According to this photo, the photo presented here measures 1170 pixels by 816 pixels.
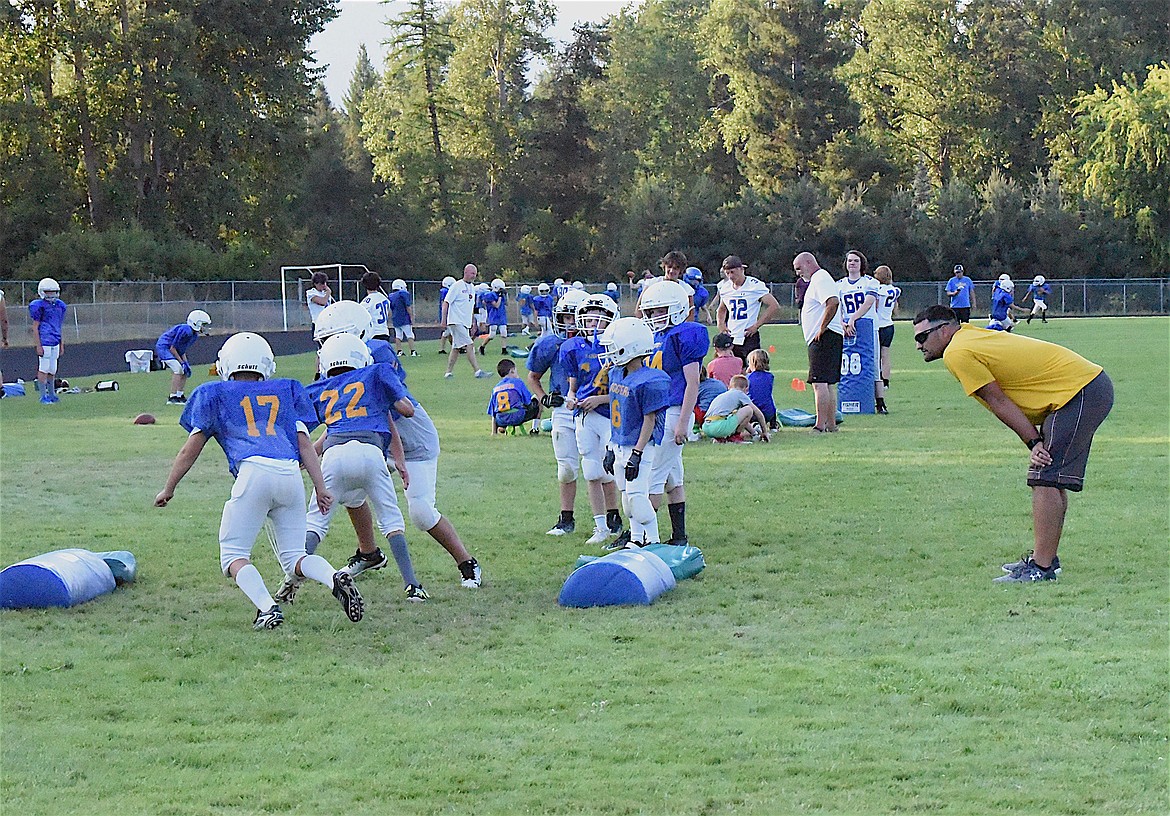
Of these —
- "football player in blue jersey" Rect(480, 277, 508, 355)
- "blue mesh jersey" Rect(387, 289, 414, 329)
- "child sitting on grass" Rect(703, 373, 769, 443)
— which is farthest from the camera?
"football player in blue jersey" Rect(480, 277, 508, 355)

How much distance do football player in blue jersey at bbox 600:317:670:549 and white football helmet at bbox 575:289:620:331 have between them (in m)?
0.46

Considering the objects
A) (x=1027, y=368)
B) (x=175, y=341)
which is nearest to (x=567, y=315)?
(x=1027, y=368)

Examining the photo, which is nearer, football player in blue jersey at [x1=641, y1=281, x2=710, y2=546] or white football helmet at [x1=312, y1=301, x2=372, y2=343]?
white football helmet at [x1=312, y1=301, x2=372, y2=343]

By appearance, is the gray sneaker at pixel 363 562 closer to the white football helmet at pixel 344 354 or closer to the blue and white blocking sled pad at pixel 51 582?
the white football helmet at pixel 344 354

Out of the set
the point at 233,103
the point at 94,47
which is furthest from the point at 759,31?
the point at 94,47

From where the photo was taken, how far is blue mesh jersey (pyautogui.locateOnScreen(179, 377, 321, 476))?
7.56 metres

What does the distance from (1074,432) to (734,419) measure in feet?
24.7

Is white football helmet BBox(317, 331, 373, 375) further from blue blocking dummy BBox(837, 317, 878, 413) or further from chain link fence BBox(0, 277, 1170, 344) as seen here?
chain link fence BBox(0, 277, 1170, 344)

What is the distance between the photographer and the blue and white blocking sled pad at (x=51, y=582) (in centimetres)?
823

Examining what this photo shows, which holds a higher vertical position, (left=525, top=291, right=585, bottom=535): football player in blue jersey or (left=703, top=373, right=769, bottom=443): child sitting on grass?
(left=525, top=291, right=585, bottom=535): football player in blue jersey

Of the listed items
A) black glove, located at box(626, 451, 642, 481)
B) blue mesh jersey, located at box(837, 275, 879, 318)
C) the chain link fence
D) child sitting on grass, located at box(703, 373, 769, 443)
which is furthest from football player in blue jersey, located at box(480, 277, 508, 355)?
black glove, located at box(626, 451, 642, 481)

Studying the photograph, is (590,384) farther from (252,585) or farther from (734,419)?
(734,419)

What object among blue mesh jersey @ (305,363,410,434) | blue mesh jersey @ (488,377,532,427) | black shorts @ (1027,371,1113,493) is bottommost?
blue mesh jersey @ (488,377,532,427)

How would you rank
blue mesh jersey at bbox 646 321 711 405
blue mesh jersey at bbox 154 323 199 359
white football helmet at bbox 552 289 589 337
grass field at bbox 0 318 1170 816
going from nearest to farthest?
grass field at bbox 0 318 1170 816
blue mesh jersey at bbox 646 321 711 405
white football helmet at bbox 552 289 589 337
blue mesh jersey at bbox 154 323 199 359
